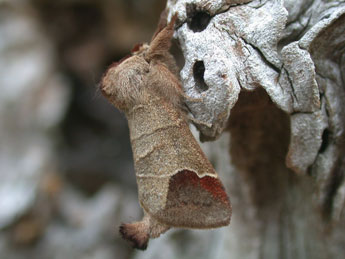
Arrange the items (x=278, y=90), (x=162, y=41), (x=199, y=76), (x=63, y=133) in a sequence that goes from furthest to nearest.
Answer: (x=63, y=133), (x=162, y=41), (x=199, y=76), (x=278, y=90)

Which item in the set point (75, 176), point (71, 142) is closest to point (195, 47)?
point (75, 176)

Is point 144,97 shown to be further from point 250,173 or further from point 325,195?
point 325,195

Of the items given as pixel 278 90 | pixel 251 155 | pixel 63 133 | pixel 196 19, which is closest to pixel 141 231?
pixel 251 155

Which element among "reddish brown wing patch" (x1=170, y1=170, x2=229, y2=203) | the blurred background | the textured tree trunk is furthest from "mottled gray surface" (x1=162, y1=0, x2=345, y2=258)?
the blurred background

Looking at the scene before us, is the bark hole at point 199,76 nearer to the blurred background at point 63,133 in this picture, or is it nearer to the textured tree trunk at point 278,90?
the textured tree trunk at point 278,90

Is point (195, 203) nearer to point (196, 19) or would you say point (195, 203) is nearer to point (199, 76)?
point (199, 76)

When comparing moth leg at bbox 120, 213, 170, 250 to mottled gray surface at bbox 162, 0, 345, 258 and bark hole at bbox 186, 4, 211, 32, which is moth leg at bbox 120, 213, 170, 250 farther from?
bark hole at bbox 186, 4, 211, 32
